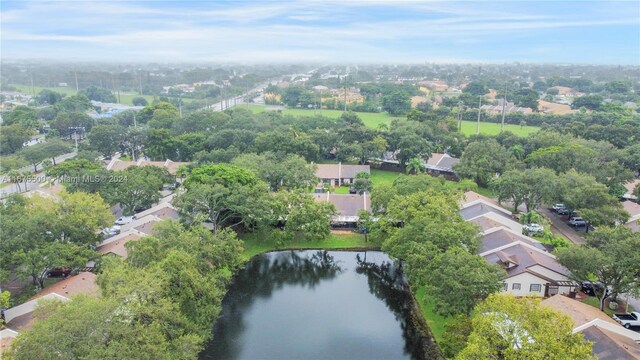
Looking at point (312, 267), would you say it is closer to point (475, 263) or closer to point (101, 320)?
point (475, 263)

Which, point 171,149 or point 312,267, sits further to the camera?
point 171,149

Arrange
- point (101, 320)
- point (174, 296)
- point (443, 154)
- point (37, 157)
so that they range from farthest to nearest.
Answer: point (443, 154) < point (37, 157) < point (174, 296) < point (101, 320)

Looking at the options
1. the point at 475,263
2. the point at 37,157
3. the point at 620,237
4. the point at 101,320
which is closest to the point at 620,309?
the point at 620,237

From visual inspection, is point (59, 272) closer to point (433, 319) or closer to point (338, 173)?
point (433, 319)

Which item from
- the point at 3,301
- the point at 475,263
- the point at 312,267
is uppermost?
the point at 475,263

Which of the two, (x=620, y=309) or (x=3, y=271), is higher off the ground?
(x=3, y=271)

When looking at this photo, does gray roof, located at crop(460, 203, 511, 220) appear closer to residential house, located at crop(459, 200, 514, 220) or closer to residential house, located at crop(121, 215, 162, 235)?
residential house, located at crop(459, 200, 514, 220)

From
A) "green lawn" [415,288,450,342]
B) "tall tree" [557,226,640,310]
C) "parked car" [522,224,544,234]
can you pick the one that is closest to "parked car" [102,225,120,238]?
"green lawn" [415,288,450,342]
